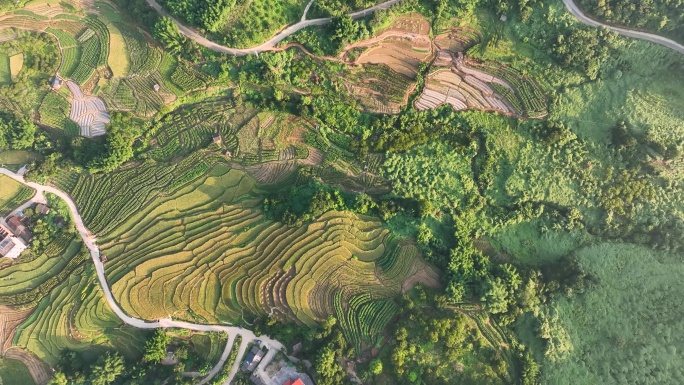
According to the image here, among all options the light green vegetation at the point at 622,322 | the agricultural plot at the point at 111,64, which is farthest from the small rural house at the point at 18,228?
the light green vegetation at the point at 622,322

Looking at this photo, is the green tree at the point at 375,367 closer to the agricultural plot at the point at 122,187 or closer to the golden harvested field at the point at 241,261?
the golden harvested field at the point at 241,261

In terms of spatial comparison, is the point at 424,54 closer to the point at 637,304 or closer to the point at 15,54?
the point at 637,304

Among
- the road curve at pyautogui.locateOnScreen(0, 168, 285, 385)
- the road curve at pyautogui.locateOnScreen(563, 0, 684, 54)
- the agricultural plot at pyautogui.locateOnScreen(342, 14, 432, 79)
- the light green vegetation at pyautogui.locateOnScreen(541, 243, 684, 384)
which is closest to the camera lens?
the light green vegetation at pyautogui.locateOnScreen(541, 243, 684, 384)

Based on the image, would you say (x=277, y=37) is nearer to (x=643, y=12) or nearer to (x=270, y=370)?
(x=270, y=370)

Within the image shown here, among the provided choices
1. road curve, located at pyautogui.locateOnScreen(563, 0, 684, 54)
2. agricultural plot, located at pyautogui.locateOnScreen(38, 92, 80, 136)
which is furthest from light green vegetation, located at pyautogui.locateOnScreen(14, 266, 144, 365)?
road curve, located at pyautogui.locateOnScreen(563, 0, 684, 54)

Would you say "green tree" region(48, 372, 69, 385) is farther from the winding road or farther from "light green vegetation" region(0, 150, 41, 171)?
the winding road

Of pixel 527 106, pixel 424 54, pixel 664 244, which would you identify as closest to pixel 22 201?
pixel 424 54
